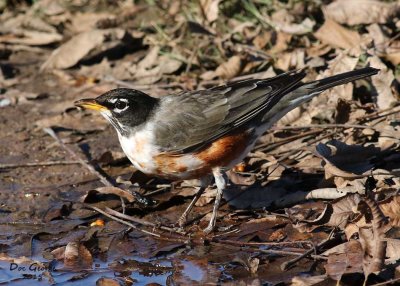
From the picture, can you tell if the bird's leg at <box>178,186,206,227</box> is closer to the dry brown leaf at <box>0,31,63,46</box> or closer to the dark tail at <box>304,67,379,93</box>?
the dark tail at <box>304,67,379,93</box>

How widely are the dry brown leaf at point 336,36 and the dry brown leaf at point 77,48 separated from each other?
3.00 metres

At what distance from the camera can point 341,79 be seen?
24.6ft

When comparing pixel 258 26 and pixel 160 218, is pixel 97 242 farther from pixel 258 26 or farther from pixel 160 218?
pixel 258 26

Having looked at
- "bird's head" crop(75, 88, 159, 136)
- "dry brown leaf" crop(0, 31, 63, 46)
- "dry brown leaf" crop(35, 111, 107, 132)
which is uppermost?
"bird's head" crop(75, 88, 159, 136)

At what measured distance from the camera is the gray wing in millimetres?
7289

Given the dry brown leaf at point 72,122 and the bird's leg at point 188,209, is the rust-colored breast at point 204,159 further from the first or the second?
the dry brown leaf at point 72,122

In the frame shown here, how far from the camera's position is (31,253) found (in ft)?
23.2

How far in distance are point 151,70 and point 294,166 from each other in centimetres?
330

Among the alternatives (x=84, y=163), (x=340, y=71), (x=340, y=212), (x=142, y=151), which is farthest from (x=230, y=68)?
(x=340, y=212)

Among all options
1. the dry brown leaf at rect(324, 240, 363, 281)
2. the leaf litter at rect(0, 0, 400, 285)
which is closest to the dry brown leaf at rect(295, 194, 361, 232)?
the leaf litter at rect(0, 0, 400, 285)

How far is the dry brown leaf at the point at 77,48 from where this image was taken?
11141 mm

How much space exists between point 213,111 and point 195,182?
897 mm

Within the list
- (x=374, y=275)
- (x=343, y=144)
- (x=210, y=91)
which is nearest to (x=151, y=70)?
(x=210, y=91)

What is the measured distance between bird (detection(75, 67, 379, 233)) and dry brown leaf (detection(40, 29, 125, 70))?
372 cm
